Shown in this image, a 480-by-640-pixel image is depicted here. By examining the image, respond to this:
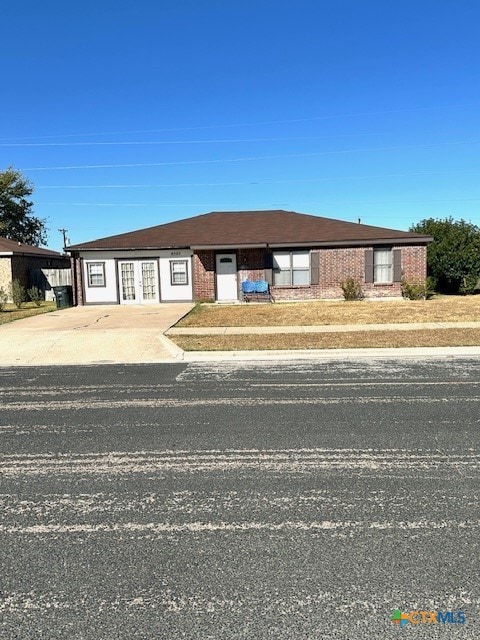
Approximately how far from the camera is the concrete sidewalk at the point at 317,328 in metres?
13.5

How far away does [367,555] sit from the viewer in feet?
10.1

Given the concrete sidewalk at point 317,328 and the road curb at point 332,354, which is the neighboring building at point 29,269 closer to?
the concrete sidewalk at point 317,328

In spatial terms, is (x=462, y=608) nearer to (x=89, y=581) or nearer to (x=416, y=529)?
(x=416, y=529)

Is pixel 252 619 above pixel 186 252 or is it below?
below

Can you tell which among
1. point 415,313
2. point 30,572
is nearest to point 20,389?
point 30,572

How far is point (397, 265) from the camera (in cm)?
2291

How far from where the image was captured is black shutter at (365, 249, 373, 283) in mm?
22781

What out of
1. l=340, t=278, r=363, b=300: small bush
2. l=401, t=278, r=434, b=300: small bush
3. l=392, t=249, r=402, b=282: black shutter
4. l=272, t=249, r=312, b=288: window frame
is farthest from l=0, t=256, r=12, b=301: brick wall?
l=401, t=278, r=434, b=300: small bush

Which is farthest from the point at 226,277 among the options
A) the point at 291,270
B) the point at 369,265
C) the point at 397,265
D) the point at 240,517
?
the point at 240,517

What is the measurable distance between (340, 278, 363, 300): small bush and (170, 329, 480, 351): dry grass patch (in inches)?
368

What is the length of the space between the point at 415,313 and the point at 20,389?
12.8 meters

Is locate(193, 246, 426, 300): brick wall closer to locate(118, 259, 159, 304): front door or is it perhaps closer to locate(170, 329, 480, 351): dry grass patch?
locate(118, 259, 159, 304): front door

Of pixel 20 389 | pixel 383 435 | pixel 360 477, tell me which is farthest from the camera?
pixel 20 389

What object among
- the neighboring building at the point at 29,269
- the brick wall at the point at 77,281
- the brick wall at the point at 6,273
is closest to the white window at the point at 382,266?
the brick wall at the point at 77,281
